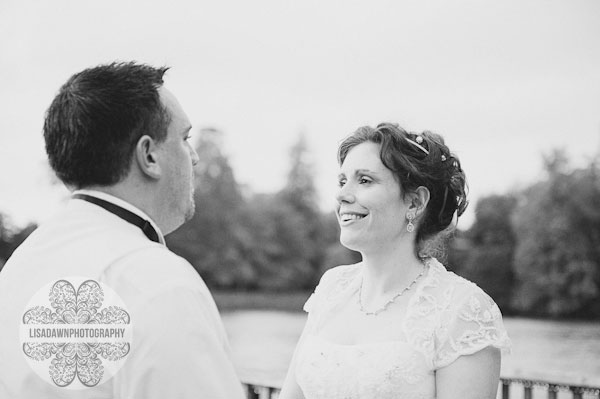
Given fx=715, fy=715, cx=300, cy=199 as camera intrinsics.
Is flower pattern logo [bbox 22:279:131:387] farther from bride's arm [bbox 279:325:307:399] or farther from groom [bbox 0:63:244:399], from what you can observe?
bride's arm [bbox 279:325:307:399]

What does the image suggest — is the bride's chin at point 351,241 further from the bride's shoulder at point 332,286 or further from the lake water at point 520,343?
the lake water at point 520,343

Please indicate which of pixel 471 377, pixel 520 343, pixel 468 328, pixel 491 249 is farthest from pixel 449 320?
pixel 491 249

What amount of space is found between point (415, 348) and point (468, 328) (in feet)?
0.67

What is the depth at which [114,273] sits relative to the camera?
116 centimetres

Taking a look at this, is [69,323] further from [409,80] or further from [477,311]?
[409,80]

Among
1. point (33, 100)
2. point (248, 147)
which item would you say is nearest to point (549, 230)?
point (248, 147)

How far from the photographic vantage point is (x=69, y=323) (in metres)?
1.24

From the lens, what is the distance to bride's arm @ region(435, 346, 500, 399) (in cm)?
243

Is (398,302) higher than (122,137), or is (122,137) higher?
(122,137)

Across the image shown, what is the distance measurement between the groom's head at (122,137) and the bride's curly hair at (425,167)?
1592 mm

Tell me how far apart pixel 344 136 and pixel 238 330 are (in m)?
24.0

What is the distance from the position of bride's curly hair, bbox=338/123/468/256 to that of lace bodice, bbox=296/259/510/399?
0.23m

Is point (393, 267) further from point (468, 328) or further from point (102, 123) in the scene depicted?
point (102, 123)

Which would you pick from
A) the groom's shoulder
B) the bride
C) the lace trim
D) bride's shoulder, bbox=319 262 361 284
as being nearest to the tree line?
bride's shoulder, bbox=319 262 361 284
